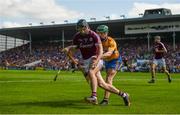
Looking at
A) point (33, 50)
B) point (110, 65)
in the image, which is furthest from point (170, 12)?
point (110, 65)

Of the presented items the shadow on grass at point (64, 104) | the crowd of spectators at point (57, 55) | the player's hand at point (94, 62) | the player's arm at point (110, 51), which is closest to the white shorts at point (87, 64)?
the player's hand at point (94, 62)

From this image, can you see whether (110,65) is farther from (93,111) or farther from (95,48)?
(93,111)

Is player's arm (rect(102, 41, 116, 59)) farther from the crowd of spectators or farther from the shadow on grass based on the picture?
the crowd of spectators

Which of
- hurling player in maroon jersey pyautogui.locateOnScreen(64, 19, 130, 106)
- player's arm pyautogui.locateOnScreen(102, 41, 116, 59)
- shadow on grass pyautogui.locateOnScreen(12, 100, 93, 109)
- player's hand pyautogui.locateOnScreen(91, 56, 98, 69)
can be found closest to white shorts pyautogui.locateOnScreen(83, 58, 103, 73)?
hurling player in maroon jersey pyautogui.locateOnScreen(64, 19, 130, 106)

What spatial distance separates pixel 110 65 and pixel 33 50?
9572cm

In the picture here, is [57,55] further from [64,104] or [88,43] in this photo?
[88,43]

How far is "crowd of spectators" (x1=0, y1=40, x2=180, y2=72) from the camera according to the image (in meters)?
73.2

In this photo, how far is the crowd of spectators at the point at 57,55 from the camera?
73250mm

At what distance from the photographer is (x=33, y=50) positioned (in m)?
108

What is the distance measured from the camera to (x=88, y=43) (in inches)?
483

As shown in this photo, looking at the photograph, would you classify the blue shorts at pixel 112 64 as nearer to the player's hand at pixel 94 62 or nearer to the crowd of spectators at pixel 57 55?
the player's hand at pixel 94 62

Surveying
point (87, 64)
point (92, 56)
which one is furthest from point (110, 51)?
point (87, 64)

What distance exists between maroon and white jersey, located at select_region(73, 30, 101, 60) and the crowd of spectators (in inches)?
2067

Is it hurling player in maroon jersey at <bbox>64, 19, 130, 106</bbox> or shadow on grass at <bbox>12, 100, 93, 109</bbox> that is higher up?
hurling player in maroon jersey at <bbox>64, 19, 130, 106</bbox>
